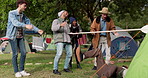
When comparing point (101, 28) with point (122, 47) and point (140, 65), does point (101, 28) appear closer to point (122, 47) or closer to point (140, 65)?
point (140, 65)

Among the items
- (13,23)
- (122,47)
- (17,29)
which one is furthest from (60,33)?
(122,47)

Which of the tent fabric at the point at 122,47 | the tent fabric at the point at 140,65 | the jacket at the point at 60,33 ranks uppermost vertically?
the jacket at the point at 60,33

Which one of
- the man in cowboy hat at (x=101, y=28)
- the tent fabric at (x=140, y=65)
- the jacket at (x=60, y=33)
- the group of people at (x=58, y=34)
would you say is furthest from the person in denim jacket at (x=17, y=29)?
the tent fabric at (x=140, y=65)

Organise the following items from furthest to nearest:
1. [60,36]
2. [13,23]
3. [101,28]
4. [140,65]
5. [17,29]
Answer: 1. [101,28]
2. [60,36]
3. [17,29]
4. [13,23]
5. [140,65]

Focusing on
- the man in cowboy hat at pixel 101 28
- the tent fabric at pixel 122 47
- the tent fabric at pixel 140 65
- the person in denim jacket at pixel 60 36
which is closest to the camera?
the tent fabric at pixel 140 65

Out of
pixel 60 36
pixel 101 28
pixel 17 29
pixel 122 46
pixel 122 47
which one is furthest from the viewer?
pixel 122 46

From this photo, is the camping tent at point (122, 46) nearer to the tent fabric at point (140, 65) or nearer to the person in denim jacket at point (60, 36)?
the person in denim jacket at point (60, 36)

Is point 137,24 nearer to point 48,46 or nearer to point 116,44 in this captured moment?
point 48,46

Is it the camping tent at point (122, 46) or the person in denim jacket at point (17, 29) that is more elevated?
the person in denim jacket at point (17, 29)

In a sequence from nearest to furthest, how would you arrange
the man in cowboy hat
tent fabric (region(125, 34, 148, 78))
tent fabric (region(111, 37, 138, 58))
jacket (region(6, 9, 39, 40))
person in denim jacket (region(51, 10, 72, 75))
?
tent fabric (region(125, 34, 148, 78))
jacket (region(6, 9, 39, 40))
person in denim jacket (region(51, 10, 72, 75))
the man in cowboy hat
tent fabric (region(111, 37, 138, 58))

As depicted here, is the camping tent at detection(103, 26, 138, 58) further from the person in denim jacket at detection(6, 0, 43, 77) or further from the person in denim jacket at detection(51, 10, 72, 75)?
the person in denim jacket at detection(6, 0, 43, 77)

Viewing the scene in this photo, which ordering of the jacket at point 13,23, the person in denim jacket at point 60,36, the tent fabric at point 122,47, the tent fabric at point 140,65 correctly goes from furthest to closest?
the tent fabric at point 122,47 < the person in denim jacket at point 60,36 < the jacket at point 13,23 < the tent fabric at point 140,65

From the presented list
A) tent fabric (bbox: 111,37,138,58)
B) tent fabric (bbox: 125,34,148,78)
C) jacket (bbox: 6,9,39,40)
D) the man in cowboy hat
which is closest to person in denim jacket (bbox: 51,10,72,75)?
the man in cowboy hat

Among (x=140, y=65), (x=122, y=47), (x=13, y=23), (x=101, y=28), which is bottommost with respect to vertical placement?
(x=122, y=47)
